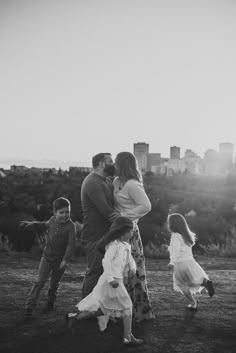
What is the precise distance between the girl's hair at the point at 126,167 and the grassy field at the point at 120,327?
5.30 ft

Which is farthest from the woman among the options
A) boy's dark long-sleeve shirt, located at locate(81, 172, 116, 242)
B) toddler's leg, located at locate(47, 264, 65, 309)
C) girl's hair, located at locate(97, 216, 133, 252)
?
toddler's leg, located at locate(47, 264, 65, 309)

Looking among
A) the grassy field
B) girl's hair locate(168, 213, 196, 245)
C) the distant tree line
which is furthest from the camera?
the distant tree line

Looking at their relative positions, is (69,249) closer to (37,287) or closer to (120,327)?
(37,287)

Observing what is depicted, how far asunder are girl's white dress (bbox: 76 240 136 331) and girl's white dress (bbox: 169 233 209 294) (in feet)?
4.05

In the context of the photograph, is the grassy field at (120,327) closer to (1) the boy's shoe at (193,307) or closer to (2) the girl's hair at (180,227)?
(1) the boy's shoe at (193,307)

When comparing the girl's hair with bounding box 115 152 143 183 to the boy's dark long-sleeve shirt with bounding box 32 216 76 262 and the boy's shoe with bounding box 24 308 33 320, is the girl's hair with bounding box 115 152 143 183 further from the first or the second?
the boy's shoe with bounding box 24 308 33 320

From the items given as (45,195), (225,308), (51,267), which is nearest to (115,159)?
(51,267)

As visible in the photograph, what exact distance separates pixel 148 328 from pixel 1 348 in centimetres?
152

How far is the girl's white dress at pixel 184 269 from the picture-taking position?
492 centimetres

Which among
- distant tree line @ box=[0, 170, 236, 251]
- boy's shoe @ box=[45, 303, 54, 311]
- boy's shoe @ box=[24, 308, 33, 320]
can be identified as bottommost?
distant tree line @ box=[0, 170, 236, 251]

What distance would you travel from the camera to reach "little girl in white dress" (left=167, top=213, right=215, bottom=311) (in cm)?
491

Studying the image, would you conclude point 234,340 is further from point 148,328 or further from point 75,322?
point 75,322

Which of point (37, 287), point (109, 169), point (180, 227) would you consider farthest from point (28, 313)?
point (180, 227)

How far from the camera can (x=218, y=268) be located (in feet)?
27.3
